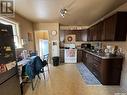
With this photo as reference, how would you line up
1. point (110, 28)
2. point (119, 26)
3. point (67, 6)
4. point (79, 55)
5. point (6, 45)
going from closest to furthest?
1. point (6, 45)
2. point (119, 26)
3. point (67, 6)
4. point (110, 28)
5. point (79, 55)

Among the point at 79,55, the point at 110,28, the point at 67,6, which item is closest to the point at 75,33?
the point at 79,55

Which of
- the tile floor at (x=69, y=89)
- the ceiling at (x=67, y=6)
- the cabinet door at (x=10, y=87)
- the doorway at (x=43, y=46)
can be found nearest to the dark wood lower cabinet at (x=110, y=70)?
the tile floor at (x=69, y=89)

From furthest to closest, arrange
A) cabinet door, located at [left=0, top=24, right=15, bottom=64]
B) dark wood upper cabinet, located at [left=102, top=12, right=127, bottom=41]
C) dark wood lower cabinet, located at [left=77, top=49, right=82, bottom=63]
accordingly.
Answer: dark wood lower cabinet, located at [left=77, top=49, right=82, bottom=63], dark wood upper cabinet, located at [left=102, top=12, right=127, bottom=41], cabinet door, located at [left=0, top=24, right=15, bottom=64]

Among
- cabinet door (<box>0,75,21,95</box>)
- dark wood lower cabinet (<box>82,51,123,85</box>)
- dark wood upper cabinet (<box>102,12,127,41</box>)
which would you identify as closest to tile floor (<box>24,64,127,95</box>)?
dark wood lower cabinet (<box>82,51,123,85</box>)

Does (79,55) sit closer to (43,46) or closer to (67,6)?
(43,46)

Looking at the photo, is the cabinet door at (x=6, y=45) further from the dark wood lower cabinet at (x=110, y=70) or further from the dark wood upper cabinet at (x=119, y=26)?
the dark wood upper cabinet at (x=119, y=26)

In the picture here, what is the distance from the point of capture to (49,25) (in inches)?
225

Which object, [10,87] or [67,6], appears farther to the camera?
[67,6]

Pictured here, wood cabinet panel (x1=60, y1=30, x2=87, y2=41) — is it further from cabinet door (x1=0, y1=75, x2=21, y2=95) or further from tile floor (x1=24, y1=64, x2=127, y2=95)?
cabinet door (x1=0, y1=75, x2=21, y2=95)

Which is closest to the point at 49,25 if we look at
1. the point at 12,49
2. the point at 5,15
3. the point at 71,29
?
the point at 71,29

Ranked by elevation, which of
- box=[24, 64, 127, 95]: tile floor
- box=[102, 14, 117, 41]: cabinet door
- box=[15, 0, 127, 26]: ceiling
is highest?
box=[15, 0, 127, 26]: ceiling

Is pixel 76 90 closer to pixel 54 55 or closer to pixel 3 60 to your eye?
pixel 3 60

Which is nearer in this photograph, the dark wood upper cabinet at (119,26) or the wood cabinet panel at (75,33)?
the dark wood upper cabinet at (119,26)

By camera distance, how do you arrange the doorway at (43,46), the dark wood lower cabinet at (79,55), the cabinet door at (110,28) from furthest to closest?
the doorway at (43,46), the dark wood lower cabinet at (79,55), the cabinet door at (110,28)
